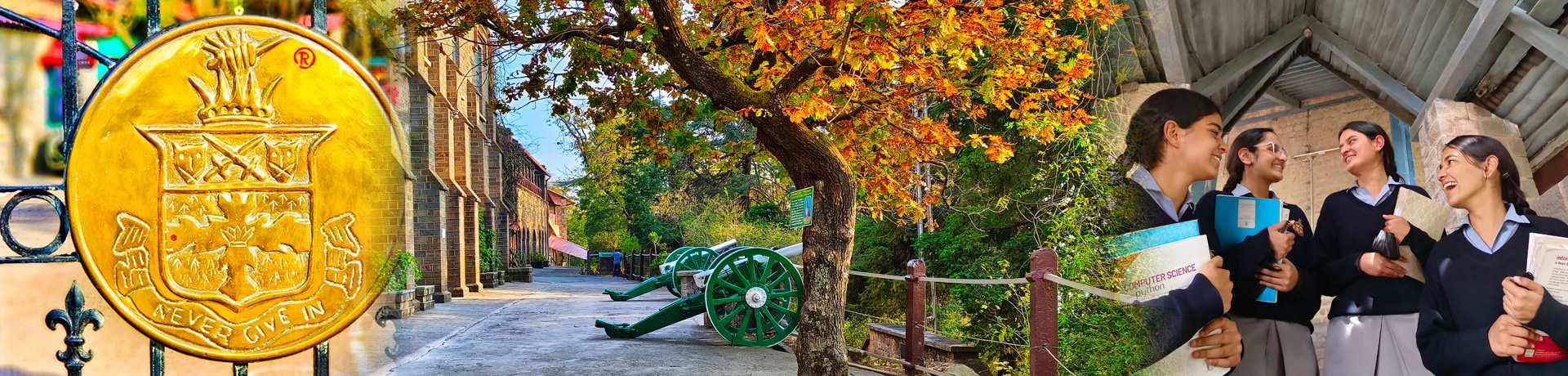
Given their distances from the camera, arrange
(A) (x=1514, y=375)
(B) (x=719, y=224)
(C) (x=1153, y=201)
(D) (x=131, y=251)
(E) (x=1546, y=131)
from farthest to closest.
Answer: (B) (x=719, y=224) < (E) (x=1546, y=131) < (A) (x=1514, y=375) < (C) (x=1153, y=201) < (D) (x=131, y=251)

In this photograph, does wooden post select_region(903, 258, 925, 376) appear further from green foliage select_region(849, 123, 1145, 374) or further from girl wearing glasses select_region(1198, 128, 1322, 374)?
girl wearing glasses select_region(1198, 128, 1322, 374)

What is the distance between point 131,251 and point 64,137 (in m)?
0.29

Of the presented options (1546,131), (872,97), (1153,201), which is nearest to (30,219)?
(1153,201)

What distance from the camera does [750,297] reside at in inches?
350

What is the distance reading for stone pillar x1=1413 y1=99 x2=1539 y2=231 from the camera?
2.90 m

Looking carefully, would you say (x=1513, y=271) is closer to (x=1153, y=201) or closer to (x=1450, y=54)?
(x=1450, y=54)

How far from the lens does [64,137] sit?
192cm

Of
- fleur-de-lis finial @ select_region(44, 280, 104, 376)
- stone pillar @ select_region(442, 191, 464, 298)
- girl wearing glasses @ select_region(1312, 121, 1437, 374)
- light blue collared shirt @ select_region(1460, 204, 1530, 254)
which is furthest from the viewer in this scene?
stone pillar @ select_region(442, 191, 464, 298)

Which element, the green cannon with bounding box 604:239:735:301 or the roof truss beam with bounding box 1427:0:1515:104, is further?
the green cannon with bounding box 604:239:735:301

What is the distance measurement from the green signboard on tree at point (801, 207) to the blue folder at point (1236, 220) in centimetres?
445

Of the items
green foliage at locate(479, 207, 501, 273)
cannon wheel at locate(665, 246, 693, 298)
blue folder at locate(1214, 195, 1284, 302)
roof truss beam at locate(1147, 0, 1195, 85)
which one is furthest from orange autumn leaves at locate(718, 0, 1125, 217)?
green foliage at locate(479, 207, 501, 273)

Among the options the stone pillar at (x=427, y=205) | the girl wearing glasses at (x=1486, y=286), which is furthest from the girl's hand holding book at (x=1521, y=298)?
the stone pillar at (x=427, y=205)

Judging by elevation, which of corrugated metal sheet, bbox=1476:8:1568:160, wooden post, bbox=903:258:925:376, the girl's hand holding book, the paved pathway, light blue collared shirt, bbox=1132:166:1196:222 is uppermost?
corrugated metal sheet, bbox=1476:8:1568:160

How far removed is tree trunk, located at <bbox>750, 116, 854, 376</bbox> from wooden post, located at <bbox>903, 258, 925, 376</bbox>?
0.48m
